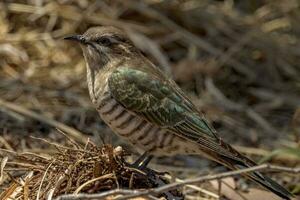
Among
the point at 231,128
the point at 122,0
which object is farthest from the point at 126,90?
the point at 122,0

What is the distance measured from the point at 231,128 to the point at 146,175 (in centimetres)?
224

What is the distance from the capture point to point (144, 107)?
5.22 meters

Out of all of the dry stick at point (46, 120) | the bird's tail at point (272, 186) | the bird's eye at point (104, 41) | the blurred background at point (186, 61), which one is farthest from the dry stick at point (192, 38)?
the bird's tail at point (272, 186)

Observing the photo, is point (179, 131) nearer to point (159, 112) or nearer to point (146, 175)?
point (159, 112)

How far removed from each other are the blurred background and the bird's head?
3.08 ft

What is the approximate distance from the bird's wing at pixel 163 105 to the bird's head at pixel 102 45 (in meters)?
0.16

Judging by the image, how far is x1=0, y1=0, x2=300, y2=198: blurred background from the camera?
21.4ft

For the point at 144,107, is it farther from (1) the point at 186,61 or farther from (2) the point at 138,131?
(1) the point at 186,61

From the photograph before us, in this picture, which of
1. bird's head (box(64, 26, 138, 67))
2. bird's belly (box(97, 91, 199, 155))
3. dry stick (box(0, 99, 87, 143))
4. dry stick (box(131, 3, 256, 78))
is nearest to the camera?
bird's belly (box(97, 91, 199, 155))

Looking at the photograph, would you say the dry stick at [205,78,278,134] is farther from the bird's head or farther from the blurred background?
the bird's head

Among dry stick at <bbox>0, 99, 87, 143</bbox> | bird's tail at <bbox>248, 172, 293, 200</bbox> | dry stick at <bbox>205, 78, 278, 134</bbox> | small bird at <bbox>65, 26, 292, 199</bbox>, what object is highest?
small bird at <bbox>65, 26, 292, 199</bbox>

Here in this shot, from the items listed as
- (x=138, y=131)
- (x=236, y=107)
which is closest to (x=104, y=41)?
(x=138, y=131)

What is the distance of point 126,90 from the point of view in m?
5.24

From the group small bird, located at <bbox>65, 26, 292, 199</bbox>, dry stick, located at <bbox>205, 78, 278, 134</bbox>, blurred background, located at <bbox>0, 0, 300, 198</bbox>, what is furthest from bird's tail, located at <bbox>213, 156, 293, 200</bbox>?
dry stick, located at <bbox>205, 78, 278, 134</bbox>
